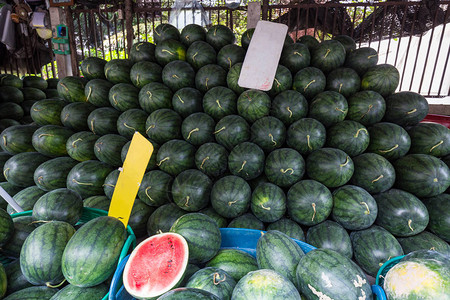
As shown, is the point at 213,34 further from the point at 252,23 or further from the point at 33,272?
the point at 33,272

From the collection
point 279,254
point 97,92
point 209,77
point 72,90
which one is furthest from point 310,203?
point 72,90

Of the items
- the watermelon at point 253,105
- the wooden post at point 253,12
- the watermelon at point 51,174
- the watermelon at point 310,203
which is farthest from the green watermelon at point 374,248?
the wooden post at point 253,12

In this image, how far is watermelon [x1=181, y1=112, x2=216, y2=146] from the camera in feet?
6.98

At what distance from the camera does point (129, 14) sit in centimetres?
483

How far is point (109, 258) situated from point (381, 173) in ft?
5.66

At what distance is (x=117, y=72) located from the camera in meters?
2.62

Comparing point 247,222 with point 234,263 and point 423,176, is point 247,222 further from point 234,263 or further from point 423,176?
point 423,176

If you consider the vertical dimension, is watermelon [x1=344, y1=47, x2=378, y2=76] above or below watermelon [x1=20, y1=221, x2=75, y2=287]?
above

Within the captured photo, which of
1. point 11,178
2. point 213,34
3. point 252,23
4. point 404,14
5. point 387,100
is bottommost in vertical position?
point 11,178

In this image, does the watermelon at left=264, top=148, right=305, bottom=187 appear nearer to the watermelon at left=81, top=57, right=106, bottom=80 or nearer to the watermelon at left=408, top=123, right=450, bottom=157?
the watermelon at left=408, top=123, right=450, bottom=157

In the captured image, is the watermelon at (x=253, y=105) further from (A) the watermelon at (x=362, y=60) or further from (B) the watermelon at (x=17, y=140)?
(B) the watermelon at (x=17, y=140)

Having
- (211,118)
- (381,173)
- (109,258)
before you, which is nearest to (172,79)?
(211,118)

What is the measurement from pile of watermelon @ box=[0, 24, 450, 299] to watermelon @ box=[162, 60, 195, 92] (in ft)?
0.04

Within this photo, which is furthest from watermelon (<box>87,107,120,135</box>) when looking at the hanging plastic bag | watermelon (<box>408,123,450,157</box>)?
the hanging plastic bag
